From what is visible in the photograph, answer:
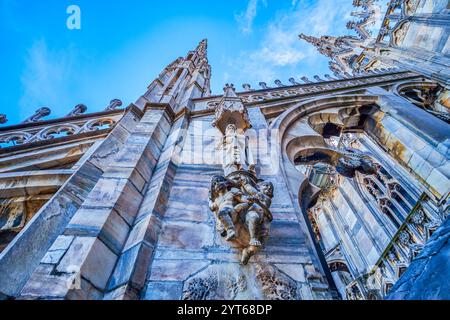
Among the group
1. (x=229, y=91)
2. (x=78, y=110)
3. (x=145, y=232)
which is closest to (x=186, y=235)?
(x=145, y=232)

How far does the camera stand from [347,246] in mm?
9484

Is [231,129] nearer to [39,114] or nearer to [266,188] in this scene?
[266,188]

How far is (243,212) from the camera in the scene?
2.28m

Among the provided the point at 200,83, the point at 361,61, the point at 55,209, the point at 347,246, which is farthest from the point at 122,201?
the point at 361,61

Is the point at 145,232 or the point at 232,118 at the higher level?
the point at 232,118

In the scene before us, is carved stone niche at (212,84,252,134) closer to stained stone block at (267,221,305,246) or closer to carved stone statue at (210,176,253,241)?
carved stone statue at (210,176,253,241)

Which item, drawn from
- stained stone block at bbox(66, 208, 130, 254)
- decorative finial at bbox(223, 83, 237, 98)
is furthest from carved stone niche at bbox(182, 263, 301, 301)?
decorative finial at bbox(223, 83, 237, 98)

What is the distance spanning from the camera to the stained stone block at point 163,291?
1.85 m

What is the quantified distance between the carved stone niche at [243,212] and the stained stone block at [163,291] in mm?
559

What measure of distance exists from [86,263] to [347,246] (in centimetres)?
995

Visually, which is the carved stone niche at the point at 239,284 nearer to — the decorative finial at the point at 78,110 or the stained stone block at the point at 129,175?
the stained stone block at the point at 129,175

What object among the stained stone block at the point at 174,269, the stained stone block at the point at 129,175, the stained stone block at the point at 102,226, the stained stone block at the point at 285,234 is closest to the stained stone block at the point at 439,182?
the stained stone block at the point at 285,234

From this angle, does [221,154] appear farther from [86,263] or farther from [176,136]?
[86,263]

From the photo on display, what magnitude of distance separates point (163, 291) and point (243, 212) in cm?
93
